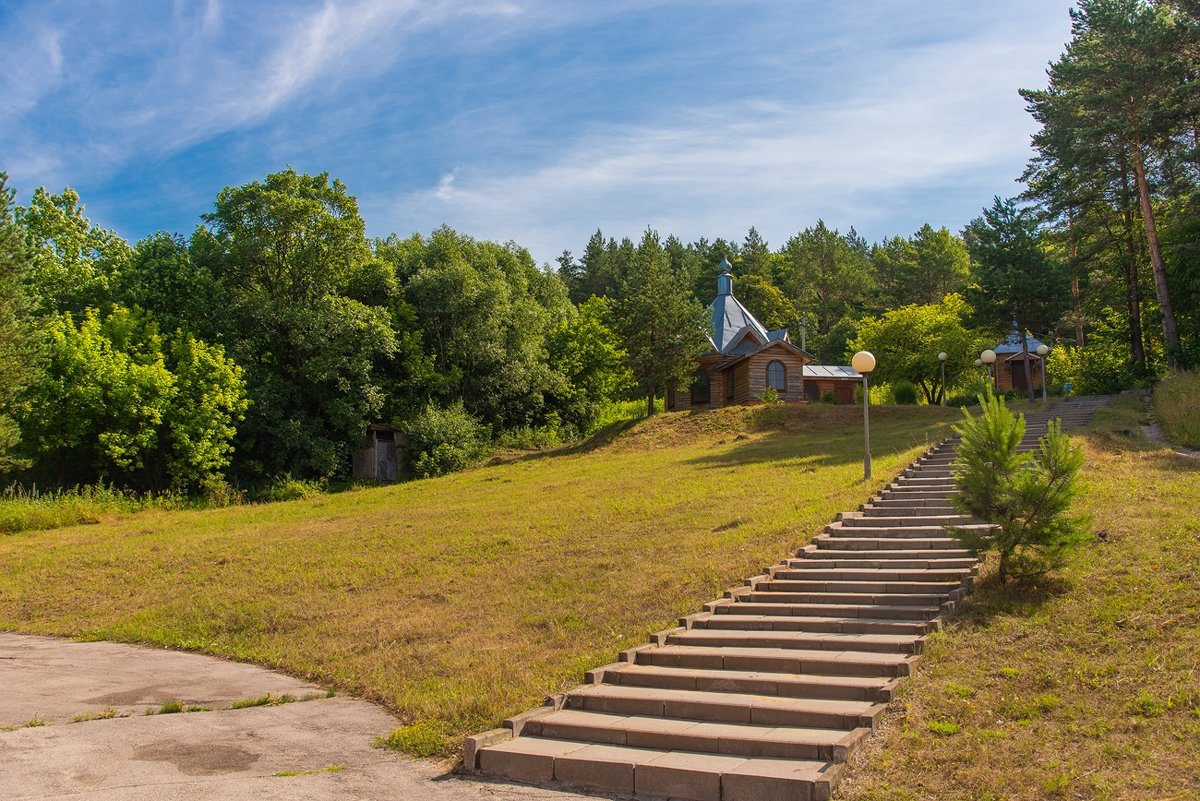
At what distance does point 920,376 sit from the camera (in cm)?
4516

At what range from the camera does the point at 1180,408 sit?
872 inches

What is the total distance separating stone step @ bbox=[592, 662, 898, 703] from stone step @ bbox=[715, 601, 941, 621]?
1.96m

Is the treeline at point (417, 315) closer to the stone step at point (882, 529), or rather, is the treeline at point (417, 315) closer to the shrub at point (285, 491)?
the shrub at point (285, 491)

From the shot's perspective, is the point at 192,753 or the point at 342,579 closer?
the point at 192,753

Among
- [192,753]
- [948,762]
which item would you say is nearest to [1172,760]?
[948,762]

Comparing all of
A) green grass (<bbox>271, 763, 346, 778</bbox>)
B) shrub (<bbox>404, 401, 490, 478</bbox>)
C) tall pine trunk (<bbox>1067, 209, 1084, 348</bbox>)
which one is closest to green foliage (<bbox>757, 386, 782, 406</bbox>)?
shrub (<bbox>404, 401, 490, 478</bbox>)

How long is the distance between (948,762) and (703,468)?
58.3 ft

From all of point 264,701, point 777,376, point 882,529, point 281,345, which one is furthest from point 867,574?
point 281,345

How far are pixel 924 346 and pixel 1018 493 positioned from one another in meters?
36.5

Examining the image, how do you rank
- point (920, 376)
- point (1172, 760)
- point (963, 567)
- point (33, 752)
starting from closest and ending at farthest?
point (1172, 760) → point (33, 752) → point (963, 567) → point (920, 376)

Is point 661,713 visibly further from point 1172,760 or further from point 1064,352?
point 1064,352

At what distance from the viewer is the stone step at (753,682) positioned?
7871mm

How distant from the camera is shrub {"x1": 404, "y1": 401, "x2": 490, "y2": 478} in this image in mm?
33281

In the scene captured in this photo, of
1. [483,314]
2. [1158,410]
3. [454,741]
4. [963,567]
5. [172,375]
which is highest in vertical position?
[483,314]
